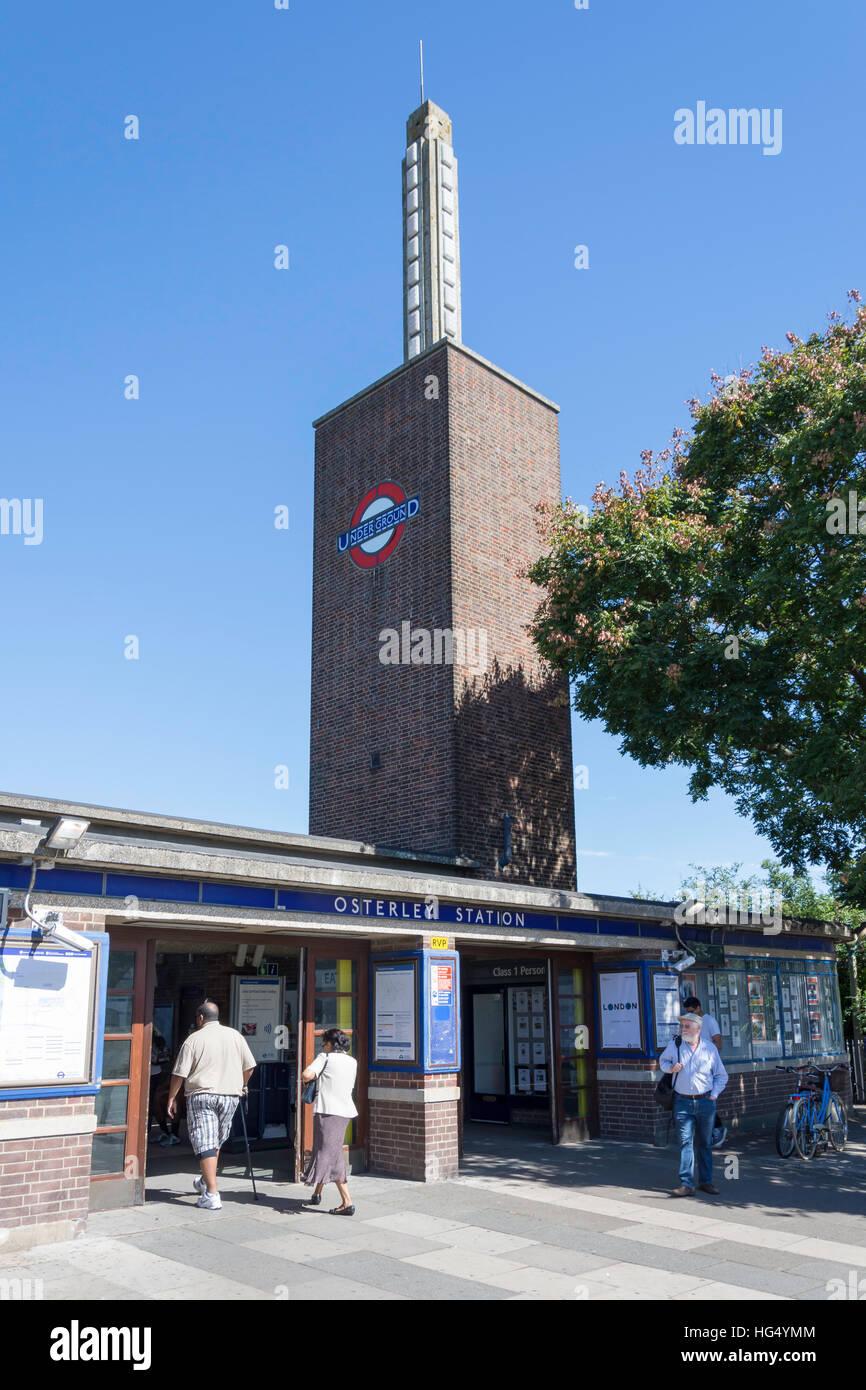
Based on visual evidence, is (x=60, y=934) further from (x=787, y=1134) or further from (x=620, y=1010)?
(x=787, y=1134)

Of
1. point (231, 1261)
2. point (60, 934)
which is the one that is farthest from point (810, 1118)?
point (60, 934)

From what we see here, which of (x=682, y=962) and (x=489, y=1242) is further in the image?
(x=682, y=962)

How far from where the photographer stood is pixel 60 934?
8195 mm

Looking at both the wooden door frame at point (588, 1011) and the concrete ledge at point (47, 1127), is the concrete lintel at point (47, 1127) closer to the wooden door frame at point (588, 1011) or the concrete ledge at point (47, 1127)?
the concrete ledge at point (47, 1127)

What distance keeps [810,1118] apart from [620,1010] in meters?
2.59

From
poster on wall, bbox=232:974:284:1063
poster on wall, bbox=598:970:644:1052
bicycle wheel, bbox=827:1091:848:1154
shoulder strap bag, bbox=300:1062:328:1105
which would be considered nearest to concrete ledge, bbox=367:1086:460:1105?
shoulder strap bag, bbox=300:1062:328:1105

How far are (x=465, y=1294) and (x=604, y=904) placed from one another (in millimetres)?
7149

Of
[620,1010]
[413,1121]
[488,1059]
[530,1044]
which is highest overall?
[620,1010]

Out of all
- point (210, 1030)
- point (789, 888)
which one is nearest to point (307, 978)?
point (210, 1030)

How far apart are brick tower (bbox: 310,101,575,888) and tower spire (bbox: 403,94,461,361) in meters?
4.11

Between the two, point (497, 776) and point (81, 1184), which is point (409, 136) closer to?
point (497, 776)

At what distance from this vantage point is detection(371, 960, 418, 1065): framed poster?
1105 centimetres

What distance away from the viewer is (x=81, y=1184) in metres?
8.08

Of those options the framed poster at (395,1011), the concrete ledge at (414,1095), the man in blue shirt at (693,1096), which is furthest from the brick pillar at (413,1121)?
the man in blue shirt at (693,1096)
